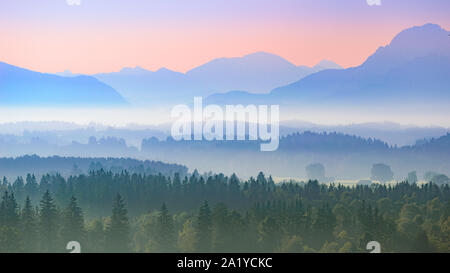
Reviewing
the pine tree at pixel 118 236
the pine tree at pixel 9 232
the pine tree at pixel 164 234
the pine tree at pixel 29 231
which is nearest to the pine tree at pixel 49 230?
the pine tree at pixel 29 231

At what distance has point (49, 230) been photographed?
209 ft

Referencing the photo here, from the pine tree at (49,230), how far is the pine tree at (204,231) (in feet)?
55.3

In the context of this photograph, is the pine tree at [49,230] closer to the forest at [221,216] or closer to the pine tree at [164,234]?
the forest at [221,216]

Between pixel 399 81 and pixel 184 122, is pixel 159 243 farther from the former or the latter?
pixel 399 81

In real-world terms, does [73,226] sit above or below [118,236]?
above

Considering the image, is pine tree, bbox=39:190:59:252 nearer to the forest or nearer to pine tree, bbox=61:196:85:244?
the forest

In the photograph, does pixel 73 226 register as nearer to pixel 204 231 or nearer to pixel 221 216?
pixel 204 231

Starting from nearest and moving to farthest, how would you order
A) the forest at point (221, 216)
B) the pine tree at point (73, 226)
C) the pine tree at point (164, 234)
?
1. the forest at point (221, 216)
2. the pine tree at point (73, 226)
3. the pine tree at point (164, 234)

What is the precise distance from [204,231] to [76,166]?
4305 cm

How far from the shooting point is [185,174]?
298 ft

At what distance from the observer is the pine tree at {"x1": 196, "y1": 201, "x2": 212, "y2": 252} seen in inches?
2376

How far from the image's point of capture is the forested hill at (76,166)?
302 feet

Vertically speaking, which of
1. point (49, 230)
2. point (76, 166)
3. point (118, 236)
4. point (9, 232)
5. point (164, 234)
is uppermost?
point (76, 166)

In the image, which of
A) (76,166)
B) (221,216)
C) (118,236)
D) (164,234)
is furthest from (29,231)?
(76,166)
